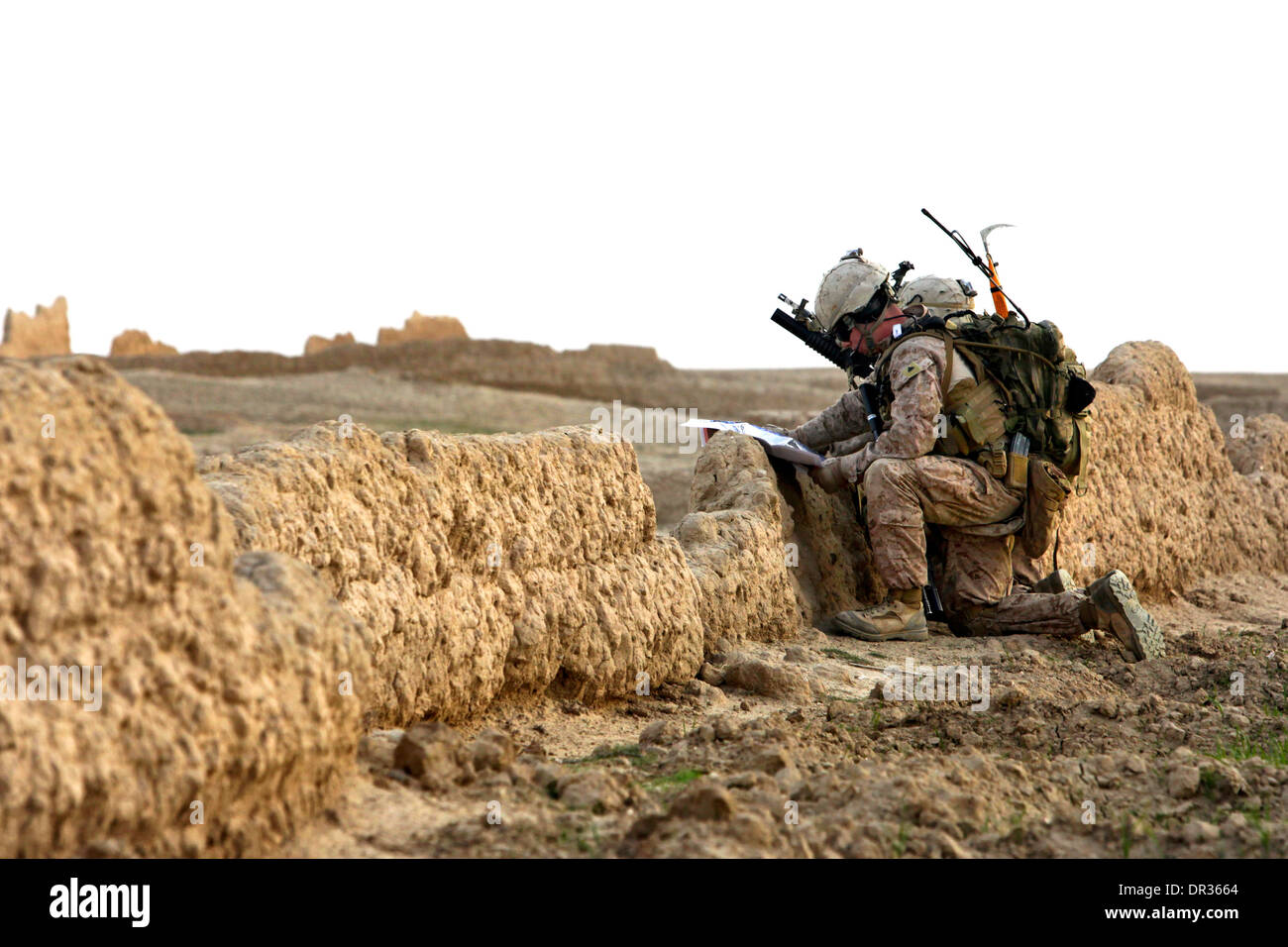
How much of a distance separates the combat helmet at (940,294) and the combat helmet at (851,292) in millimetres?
229

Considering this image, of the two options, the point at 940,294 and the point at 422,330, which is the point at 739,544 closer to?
the point at 940,294

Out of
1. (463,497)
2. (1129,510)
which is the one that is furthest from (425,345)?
(463,497)

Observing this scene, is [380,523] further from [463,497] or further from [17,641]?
[17,641]

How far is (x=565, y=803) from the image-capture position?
298cm

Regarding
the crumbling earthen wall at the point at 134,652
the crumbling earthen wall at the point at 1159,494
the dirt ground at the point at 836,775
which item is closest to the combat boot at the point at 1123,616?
the dirt ground at the point at 836,775

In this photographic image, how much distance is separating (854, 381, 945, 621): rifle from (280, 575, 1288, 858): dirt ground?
1190mm

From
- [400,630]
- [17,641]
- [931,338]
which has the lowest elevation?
[400,630]

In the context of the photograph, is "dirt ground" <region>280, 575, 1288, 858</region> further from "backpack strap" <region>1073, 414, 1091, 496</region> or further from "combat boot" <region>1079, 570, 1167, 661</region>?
"backpack strap" <region>1073, 414, 1091, 496</region>

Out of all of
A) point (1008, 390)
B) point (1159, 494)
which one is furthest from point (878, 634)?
point (1159, 494)

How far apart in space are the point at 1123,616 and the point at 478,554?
3225mm

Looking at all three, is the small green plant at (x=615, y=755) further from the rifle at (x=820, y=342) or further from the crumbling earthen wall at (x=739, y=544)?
the rifle at (x=820, y=342)

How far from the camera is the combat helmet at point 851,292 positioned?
20.8 ft
